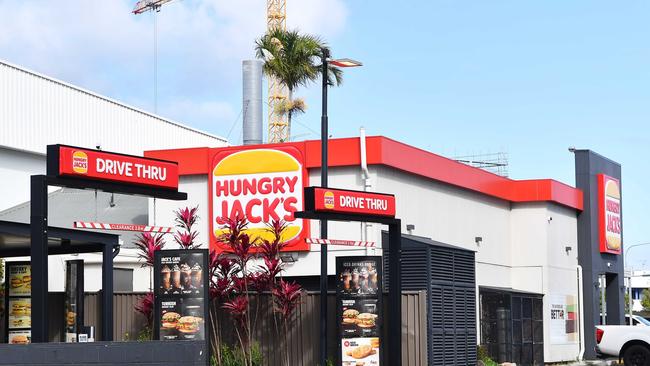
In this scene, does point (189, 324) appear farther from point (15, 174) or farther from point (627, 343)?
point (15, 174)

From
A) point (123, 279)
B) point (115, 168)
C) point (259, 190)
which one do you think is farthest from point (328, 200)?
point (123, 279)

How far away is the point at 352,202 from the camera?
2314 centimetres

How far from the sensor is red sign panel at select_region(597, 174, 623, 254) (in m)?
44.8

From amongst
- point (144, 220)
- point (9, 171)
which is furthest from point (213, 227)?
point (9, 171)

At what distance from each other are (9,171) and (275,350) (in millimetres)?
22573

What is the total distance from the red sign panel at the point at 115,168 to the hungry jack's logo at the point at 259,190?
9.87m

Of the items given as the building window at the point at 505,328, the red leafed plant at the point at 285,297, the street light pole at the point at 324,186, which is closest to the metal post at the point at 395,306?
the street light pole at the point at 324,186

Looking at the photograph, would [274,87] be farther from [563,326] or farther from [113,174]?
[113,174]

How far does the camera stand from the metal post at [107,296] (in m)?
22.0

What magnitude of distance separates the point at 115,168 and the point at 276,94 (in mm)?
54355

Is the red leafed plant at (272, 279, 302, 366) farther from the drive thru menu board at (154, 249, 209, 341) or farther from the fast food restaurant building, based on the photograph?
the fast food restaurant building

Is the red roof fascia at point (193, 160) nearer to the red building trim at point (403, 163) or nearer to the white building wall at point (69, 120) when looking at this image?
the red building trim at point (403, 163)

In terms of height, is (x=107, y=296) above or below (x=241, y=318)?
above

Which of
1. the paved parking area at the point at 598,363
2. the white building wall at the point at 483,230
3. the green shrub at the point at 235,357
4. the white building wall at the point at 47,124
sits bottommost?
the paved parking area at the point at 598,363
